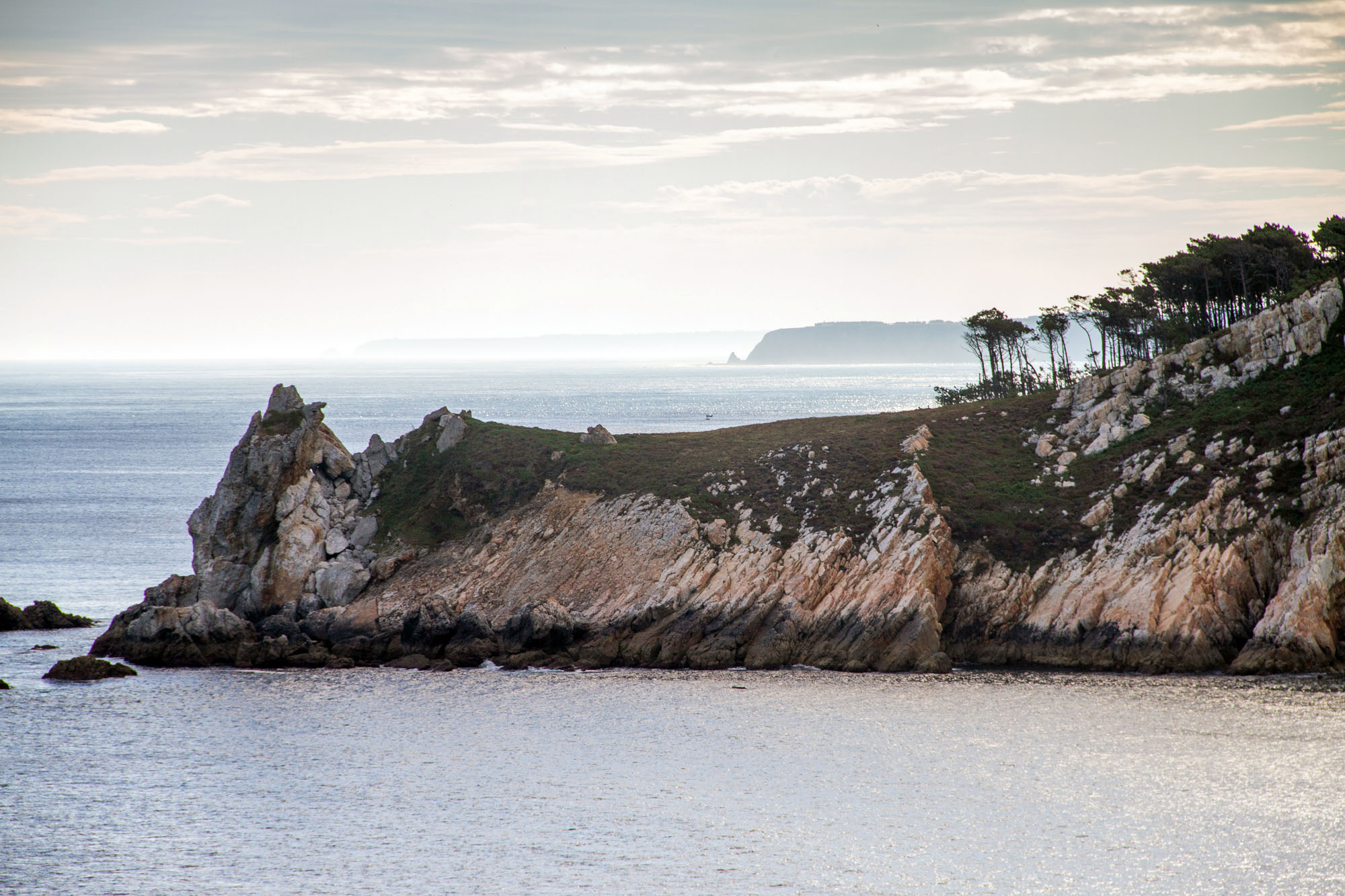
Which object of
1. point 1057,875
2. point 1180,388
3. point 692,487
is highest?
point 1180,388

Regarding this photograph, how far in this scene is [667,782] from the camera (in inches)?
1582

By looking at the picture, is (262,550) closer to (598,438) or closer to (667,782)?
(598,438)

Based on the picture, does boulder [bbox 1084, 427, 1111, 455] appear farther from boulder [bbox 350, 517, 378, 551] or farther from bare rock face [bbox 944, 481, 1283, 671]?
boulder [bbox 350, 517, 378, 551]

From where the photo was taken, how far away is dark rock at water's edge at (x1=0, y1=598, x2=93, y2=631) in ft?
214

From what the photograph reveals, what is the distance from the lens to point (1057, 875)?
31891 mm

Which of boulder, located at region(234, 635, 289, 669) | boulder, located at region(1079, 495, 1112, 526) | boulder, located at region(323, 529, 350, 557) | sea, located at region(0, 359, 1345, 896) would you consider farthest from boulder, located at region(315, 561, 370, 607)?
A: boulder, located at region(1079, 495, 1112, 526)

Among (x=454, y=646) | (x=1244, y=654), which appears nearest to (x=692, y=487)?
(x=454, y=646)

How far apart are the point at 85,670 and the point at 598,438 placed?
3268 cm

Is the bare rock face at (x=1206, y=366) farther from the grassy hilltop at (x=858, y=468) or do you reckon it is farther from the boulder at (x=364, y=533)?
the boulder at (x=364, y=533)

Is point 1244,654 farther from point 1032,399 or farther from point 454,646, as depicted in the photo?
point 454,646

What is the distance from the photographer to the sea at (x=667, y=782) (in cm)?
3278

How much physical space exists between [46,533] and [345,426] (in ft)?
335

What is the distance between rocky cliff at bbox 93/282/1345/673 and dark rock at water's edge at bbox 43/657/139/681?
2.76m

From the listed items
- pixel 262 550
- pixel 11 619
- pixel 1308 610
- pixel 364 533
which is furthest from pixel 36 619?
pixel 1308 610
